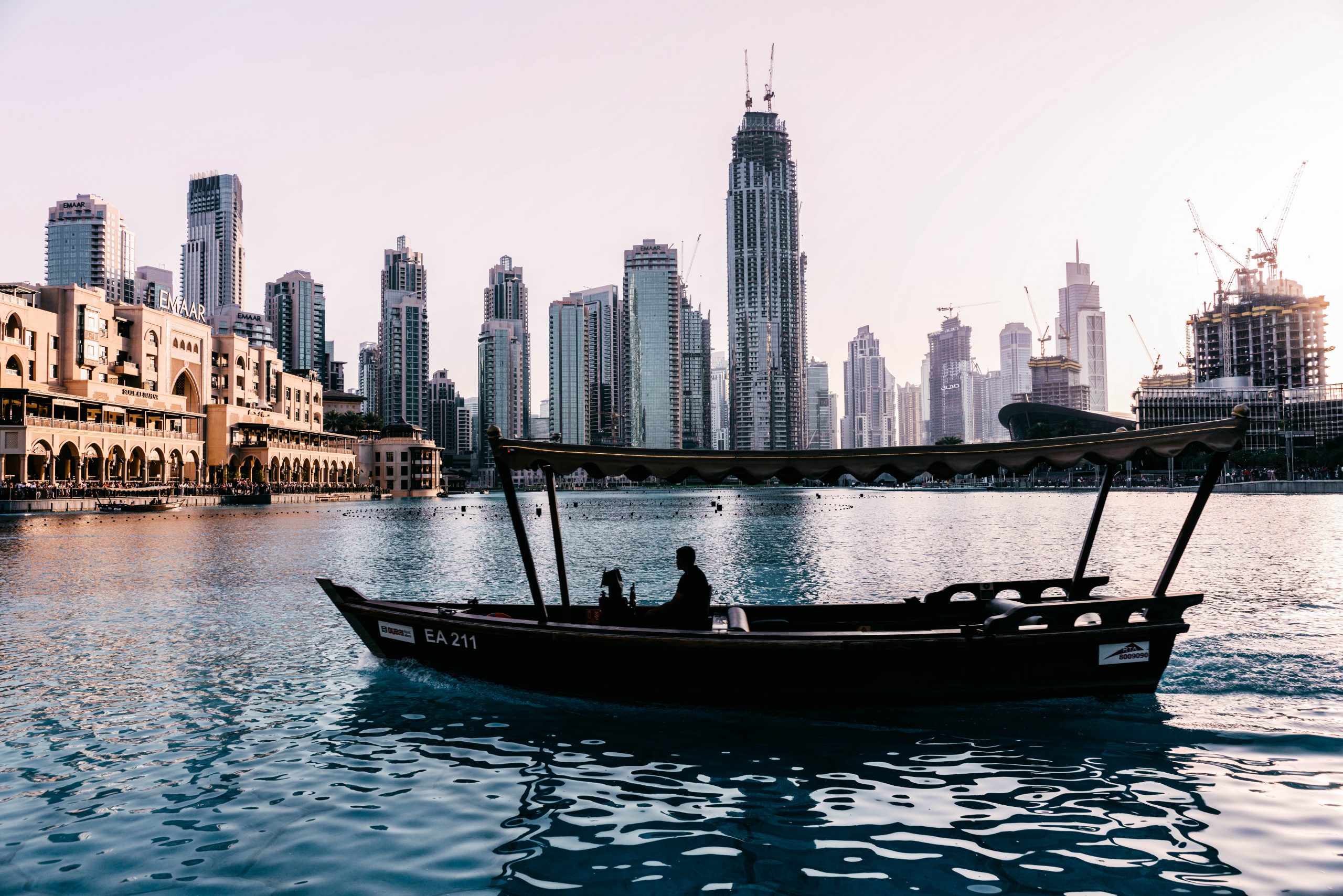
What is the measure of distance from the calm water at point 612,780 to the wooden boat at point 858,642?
43cm

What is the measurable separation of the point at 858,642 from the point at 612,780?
10.7 ft

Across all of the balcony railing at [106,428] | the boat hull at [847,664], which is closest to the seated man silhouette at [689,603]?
the boat hull at [847,664]

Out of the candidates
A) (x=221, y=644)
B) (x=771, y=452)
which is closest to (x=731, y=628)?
(x=771, y=452)

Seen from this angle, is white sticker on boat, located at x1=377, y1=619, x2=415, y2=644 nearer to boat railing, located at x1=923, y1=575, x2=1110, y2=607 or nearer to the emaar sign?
boat railing, located at x1=923, y1=575, x2=1110, y2=607

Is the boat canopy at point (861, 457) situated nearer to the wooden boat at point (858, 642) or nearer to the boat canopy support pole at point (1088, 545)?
the wooden boat at point (858, 642)

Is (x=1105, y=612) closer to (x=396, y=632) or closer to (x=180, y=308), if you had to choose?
(x=396, y=632)

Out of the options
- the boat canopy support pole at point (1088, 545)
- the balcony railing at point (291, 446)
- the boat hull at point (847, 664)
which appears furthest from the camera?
the balcony railing at point (291, 446)

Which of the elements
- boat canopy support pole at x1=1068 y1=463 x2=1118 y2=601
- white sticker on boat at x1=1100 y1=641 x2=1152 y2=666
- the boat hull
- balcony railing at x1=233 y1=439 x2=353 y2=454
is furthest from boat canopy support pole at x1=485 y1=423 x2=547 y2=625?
balcony railing at x1=233 y1=439 x2=353 y2=454

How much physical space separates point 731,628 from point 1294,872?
235 inches

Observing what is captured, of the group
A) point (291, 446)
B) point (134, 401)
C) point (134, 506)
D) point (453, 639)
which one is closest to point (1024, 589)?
point (453, 639)

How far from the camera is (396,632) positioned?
37.8 feet

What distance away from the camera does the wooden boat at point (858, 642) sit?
30.9 ft

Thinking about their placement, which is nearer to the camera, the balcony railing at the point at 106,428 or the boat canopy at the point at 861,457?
the boat canopy at the point at 861,457

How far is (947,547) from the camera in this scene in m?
38.6
